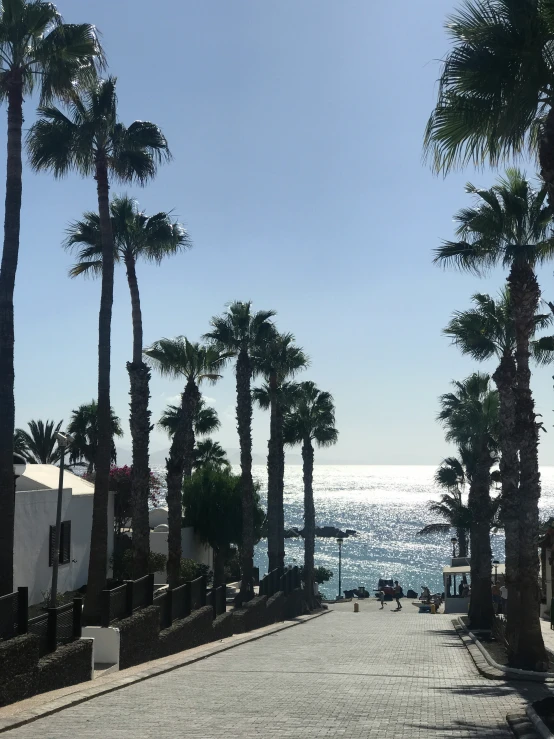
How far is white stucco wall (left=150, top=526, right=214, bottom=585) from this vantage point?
44375 mm

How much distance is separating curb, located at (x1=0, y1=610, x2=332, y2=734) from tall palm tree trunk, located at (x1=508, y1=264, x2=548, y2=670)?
681 cm

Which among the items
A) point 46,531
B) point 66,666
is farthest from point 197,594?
point 66,666

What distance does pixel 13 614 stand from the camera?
12.6 m

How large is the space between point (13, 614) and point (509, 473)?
41.1ft

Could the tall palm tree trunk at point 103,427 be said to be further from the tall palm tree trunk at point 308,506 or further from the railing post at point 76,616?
the tall palm tree trunk at point 308,506

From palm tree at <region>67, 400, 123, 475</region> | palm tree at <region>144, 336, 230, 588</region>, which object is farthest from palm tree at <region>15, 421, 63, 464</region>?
palm tree at <region>144, 336, 230, 588</region>

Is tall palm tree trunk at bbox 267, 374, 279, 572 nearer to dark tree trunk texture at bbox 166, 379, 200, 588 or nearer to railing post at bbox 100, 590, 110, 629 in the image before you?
dark tree trunk texture at bbox 166, 379, 200, 588

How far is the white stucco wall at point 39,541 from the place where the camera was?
979 inches

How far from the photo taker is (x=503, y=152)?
43.5ft

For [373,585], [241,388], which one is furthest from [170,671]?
[373,585]

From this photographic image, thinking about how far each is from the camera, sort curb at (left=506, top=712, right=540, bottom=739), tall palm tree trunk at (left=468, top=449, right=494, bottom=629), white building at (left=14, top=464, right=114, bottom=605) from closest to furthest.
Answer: curb at (left=506, top=712, right=540, bottom=739) < white building at (left=14, top=464, right=114, bottom=605) < tall palm tree trunk at (left=468, top=449, right=494, bottom=629)

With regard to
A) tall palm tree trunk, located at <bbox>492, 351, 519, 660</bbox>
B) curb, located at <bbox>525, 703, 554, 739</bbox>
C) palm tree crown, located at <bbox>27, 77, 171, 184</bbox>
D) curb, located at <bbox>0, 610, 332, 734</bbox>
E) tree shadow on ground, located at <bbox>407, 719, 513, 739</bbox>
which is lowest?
curb, located at <bbox>0, 610, 332, 734</bbox>

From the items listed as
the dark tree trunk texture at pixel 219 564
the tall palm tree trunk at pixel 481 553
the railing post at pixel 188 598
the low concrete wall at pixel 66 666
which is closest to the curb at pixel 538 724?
the low concrete wall at pixel 66 666

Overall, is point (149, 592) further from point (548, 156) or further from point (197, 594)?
point (548, 156)
